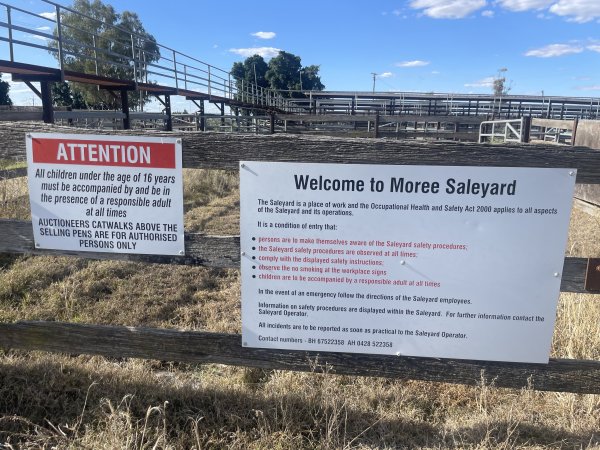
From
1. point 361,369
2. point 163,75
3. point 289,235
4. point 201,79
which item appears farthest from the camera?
point 201,79

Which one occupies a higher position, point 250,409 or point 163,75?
point 163,75

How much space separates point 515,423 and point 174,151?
2.25m

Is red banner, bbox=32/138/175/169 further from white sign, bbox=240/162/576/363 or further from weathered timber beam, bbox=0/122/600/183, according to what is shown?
white sign, bbox=240/162/576/363

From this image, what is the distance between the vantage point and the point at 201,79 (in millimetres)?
23984

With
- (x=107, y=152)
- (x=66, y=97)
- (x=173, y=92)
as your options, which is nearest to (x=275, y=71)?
(x=66, y=97)

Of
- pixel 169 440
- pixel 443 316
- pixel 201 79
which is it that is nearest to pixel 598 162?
pixel 443 316

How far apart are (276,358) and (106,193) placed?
1220 mm

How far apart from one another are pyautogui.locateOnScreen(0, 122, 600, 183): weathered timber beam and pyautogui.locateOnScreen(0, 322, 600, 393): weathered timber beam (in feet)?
3.14

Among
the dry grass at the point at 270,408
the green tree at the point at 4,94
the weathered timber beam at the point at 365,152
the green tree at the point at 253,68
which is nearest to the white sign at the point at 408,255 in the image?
the weathered timber beam at the point at 365,152

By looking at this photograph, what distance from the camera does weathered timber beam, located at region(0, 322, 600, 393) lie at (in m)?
2.32

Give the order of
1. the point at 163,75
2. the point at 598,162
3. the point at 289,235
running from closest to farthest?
the point at 598,162
the point at 289,235
the point at 163,75

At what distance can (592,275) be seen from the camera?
2.16m

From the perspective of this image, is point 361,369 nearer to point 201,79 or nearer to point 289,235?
point 289,235

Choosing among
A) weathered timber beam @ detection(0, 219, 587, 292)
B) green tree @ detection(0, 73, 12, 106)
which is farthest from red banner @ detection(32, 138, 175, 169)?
green tree @ detection(0, 73, 12, 106)
